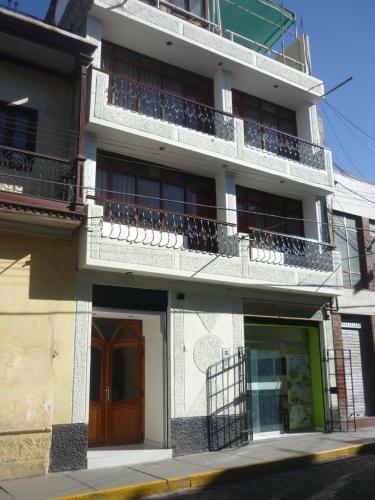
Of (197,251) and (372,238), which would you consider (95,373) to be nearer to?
(197,251)

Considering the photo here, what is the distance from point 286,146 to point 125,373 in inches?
327

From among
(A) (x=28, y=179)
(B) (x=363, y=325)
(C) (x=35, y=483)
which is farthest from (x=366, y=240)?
(C) (x=35, y=483)

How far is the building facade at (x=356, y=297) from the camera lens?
15.0m

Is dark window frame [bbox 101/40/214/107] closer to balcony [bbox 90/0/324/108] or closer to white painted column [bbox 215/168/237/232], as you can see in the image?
balcony [bbox 90/0/324/108]

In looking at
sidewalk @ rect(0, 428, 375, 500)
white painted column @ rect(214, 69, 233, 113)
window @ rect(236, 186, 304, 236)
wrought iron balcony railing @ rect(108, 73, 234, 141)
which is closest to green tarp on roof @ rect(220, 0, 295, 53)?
white painted column @ rect(214, 69, 233, 113)

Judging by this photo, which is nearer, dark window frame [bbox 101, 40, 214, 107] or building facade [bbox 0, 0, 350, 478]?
building facade [bbox 0, 0, 350, 478]

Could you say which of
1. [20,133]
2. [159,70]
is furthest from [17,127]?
[159,70]

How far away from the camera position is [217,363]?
1198cm

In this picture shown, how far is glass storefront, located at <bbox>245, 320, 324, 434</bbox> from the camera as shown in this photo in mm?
13383

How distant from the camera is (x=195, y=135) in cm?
1262

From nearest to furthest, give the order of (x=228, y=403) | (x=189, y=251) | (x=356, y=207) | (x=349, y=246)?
(x=189, y=251), (x=228, y=403), (x=349, y=246), (x=356, y=207)

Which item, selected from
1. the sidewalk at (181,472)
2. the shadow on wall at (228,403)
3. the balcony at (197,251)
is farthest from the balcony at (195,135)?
the sidewalk at (181,472)

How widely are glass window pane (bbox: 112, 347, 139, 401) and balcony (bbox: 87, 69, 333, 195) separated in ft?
16.1

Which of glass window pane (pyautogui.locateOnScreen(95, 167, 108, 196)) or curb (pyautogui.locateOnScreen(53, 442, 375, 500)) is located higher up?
glass window pane (pyautogui.locateOnScreen(95, 167, 108, 196))
